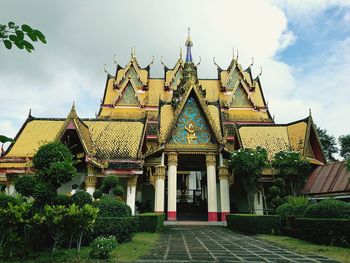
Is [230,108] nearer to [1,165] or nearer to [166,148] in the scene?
[166,148]

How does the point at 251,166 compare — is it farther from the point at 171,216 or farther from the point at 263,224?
the point at 171,216

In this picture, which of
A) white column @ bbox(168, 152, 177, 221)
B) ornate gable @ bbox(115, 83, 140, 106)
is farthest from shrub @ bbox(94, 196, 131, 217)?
ornate gable @ bbox(115, 83, 140, 106)

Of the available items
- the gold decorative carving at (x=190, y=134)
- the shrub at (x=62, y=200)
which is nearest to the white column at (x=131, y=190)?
the gold decorative carving at (x=190, y=134)

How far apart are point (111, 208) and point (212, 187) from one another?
28.1 feet

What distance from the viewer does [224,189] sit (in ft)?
52.5

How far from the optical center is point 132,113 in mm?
25438

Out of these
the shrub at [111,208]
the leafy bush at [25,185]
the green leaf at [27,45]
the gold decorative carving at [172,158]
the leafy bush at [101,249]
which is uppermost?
the gold decorative carving at [172,158]

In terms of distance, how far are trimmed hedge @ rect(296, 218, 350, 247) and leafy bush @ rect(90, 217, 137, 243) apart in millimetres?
5048

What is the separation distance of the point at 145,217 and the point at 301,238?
554 centimetres

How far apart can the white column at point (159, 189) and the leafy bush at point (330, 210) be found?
26.5 feet

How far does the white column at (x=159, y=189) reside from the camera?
15312 mm

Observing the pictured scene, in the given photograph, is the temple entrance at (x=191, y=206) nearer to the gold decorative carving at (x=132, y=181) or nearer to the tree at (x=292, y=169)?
the gold decorative carving at (x=132, y=181)

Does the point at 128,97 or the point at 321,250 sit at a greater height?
the point at 128,97

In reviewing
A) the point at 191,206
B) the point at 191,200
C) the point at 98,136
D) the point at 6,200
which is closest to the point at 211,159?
the point at 191,206
